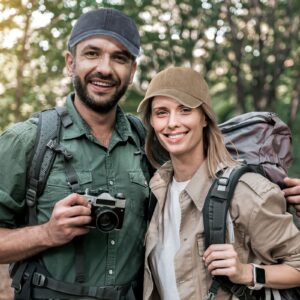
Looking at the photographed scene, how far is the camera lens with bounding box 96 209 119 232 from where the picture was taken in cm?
257

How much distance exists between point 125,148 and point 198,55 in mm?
4508

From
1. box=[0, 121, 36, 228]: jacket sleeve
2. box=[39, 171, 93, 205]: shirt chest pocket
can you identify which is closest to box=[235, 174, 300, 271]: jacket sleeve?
box=[39, 171, 93, 205]: shirt chest pocket

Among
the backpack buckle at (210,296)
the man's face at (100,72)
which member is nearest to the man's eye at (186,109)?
the man's face at (100,72)

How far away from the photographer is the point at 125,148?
3094 millimetres

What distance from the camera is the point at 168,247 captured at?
2689 mm

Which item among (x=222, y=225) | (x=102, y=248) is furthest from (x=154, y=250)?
(x=222, y=225)

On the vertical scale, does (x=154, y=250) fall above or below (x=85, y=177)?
below

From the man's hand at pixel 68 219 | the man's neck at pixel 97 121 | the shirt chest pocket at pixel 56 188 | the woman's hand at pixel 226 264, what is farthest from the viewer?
the man's neck at pixel 97 121

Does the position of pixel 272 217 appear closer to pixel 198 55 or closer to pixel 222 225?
pixel 222 225

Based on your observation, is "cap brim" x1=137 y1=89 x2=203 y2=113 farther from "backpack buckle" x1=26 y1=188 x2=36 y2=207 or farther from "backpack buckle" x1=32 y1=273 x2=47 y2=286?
"backpack buckle" x1=32 y1=273 x2=47 y2=286

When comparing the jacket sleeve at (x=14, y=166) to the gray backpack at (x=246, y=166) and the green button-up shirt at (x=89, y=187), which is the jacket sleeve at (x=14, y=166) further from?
the gray backpack at (x=246, y=166)

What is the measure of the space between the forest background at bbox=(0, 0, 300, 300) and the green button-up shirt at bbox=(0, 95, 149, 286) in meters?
3.76

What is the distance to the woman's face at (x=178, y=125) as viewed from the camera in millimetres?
2678

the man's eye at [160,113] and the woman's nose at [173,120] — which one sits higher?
the man's eye at [160,113]
